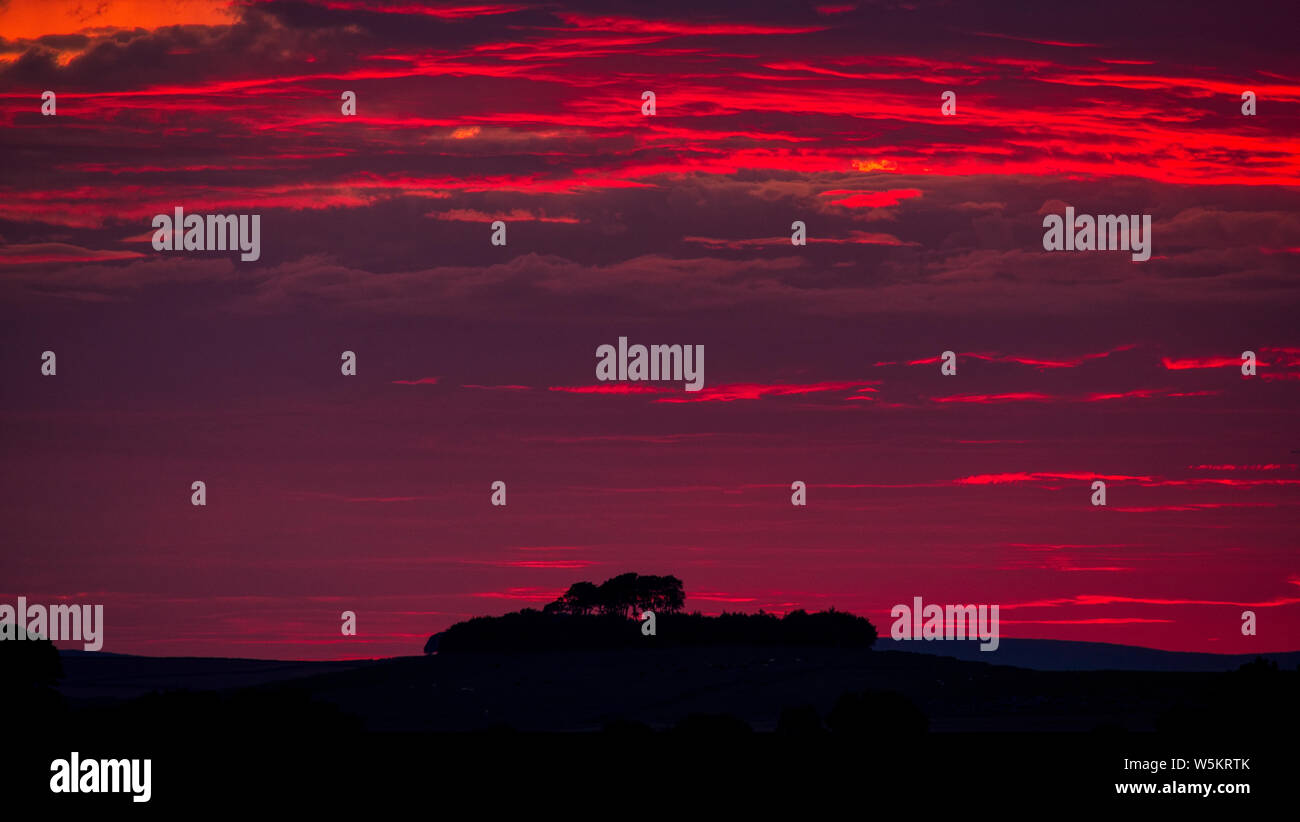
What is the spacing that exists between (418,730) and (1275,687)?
93746 mm

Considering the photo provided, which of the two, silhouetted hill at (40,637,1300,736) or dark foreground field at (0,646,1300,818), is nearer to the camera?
dark foreground field at (0,646,1300,818)

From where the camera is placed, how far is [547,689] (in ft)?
617

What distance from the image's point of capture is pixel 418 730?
169500 mm
